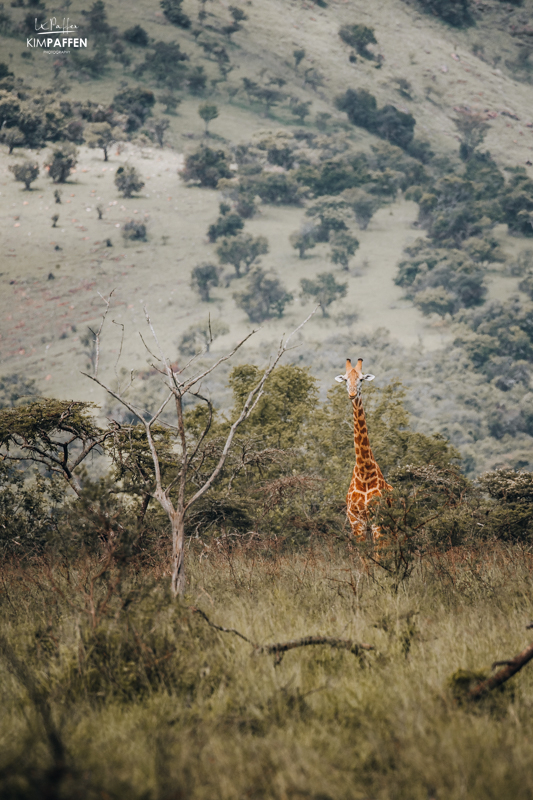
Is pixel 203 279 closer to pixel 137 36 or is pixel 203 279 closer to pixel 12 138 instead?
pixel 12 138

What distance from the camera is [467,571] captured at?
682 cm

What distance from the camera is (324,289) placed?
344 feet

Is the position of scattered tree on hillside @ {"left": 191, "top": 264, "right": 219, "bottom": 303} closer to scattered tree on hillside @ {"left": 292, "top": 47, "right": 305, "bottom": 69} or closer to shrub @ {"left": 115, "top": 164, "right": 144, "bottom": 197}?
shrub @ {"left": 115, "top": 164, "right": 144, "bottom": 197}

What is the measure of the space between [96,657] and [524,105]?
207 metres

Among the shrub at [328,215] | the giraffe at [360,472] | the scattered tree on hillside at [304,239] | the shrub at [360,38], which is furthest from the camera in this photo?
the shrub at [360,38]

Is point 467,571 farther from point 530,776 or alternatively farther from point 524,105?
point 524,105

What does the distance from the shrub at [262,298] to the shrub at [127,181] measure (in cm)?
3778

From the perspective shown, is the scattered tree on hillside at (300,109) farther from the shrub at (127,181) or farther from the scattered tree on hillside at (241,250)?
the scattered tree on hillside at (241,250)

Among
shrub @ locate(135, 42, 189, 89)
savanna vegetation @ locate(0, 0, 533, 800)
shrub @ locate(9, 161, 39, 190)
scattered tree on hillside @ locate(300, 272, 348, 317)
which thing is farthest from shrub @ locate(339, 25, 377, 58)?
scattered tree on hillside @ locate(300, 272, 348, 317)

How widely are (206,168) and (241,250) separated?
2825 centimetres

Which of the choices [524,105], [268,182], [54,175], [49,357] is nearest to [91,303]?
[49,357]

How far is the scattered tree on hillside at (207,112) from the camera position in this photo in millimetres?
154150

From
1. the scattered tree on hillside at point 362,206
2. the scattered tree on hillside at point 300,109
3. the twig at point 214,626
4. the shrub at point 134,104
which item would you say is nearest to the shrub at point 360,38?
the scattered tree on hillside at point 300,109

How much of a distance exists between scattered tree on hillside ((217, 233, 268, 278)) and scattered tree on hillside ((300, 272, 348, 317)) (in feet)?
45.3
